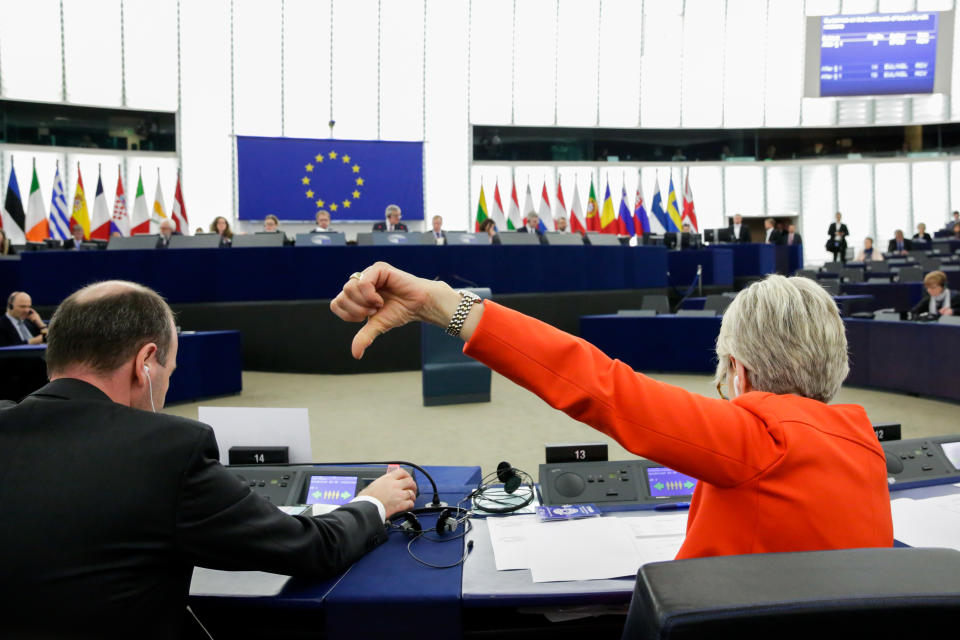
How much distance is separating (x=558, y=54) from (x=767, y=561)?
18.7 meters

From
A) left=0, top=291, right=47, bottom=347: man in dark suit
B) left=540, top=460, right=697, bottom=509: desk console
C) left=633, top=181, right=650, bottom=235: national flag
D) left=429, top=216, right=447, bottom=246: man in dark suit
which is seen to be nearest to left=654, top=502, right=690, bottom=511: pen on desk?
left=540, top=460, right=697, bottom=509: desk console

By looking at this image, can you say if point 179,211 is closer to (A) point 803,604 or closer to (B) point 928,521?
(B) point 928,521

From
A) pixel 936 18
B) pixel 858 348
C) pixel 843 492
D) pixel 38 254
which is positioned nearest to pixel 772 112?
pixel 936 18

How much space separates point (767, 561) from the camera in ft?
2.31

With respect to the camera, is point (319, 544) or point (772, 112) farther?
point (772, 112)

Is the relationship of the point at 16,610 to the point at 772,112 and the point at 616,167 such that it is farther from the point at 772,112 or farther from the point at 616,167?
the point at 772,112

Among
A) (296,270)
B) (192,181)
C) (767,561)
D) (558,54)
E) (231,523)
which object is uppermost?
(558,54)

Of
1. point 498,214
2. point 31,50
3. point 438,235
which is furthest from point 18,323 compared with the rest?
point 498,214

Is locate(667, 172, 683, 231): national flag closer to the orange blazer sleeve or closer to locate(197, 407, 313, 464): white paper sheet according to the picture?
locate(197, 407, 313, 464): white paper sheet

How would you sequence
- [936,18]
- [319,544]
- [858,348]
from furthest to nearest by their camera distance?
[936,18], [858,348], [319,544]

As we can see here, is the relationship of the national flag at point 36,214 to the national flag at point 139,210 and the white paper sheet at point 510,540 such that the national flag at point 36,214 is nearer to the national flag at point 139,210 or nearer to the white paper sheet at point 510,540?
the national flag at point 139,210

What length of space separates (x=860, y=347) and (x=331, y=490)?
22.2 ft

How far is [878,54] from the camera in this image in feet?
53.5

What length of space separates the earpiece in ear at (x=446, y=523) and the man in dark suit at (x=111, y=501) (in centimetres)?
41
